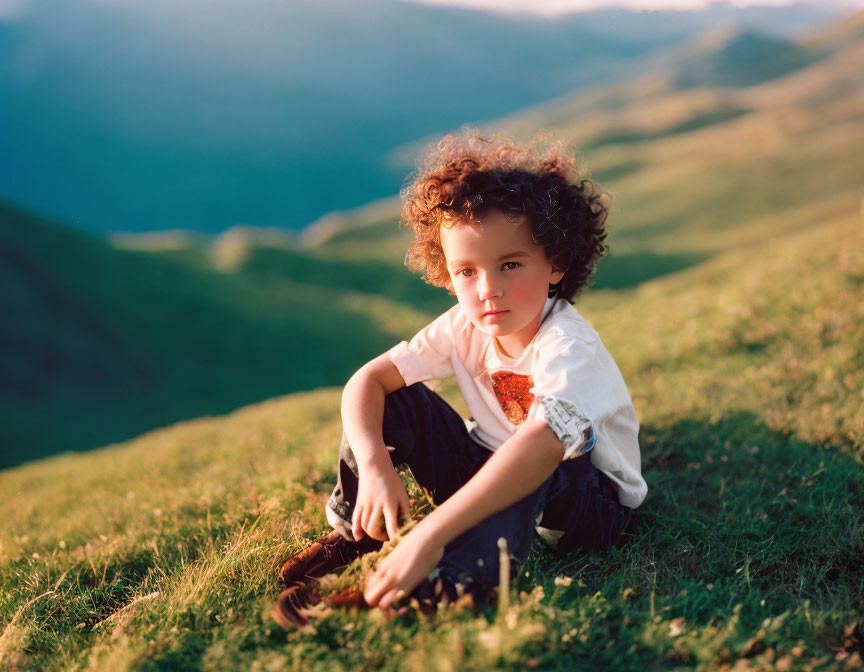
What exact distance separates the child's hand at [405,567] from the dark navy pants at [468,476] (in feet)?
1.01

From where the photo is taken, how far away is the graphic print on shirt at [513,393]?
3396 mm

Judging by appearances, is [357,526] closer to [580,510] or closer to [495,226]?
[580,510]

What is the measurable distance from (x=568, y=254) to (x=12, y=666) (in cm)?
314

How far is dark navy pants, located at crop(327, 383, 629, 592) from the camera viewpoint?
2930 millimetres

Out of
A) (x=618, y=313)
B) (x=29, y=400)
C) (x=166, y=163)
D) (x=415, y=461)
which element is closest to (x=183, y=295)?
(x=29, y=400)

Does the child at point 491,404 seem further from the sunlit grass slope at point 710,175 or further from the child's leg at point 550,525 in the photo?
the sunlit grass slope at point 710,175

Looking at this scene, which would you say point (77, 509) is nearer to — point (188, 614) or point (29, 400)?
point (188, 614)

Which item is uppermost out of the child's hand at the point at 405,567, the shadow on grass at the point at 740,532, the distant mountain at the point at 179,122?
the distant mountain at the point at 179,122

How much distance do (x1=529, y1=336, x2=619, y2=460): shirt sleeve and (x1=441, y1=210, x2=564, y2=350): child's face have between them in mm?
243

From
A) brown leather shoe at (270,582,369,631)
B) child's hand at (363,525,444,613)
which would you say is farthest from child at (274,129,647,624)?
brown leather shoe at (270,582,369,631)

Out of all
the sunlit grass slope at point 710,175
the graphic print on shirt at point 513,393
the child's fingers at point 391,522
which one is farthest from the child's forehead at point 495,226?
the sunlit grass slope at point 710,175

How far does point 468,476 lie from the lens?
3545 mm

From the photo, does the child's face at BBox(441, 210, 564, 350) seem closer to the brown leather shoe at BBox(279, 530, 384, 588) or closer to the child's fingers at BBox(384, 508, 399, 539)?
the child's fingers at BBox(384, 508, 399, 539)

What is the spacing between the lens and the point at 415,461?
3.48 metres
